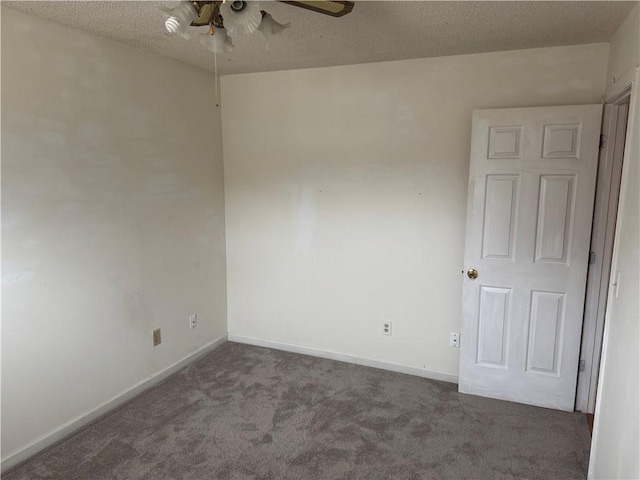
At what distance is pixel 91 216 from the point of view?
2541mm

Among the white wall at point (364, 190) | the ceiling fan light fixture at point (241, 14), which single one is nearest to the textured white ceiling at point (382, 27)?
the white wall at point (364, 190)

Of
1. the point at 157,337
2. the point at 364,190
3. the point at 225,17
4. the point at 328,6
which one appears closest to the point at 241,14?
the point at 225,17

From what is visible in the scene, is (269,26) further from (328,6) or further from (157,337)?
(157,337)

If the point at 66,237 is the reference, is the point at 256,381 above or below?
below

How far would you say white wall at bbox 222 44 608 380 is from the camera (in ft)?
9.44

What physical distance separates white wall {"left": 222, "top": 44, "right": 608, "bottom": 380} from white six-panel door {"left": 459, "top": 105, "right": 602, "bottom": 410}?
0.67ft

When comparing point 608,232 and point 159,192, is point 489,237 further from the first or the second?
point 159,192

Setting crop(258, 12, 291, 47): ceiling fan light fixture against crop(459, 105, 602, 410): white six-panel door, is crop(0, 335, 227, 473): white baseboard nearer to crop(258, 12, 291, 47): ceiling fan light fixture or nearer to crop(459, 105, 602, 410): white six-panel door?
crop(459, 105, 602, 410): white six-panel door

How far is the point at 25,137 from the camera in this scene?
218cm

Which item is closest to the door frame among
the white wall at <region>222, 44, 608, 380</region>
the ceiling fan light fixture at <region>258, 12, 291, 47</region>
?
the white wall at <region>222, 44, 608, 380</region>

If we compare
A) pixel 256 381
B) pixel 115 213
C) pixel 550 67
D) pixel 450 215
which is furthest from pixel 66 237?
pixel 550 67

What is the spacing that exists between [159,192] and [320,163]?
1202mm

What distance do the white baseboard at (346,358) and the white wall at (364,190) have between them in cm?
2

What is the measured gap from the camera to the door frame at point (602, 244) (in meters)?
2.48
